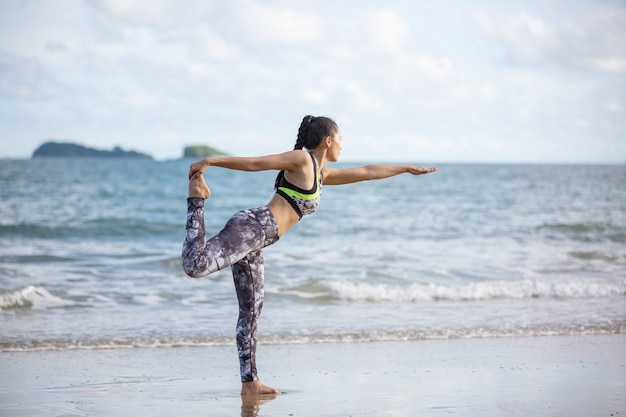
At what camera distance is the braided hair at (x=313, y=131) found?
5.60 m

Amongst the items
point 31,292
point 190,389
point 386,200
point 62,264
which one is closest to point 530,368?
point 190,389

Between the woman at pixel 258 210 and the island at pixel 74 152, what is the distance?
118975 mm

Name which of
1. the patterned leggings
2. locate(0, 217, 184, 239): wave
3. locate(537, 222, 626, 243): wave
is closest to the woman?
the patterned leggings

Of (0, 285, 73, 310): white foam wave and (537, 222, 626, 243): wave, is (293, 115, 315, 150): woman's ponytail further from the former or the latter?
(537, 222, 626, 243): wave

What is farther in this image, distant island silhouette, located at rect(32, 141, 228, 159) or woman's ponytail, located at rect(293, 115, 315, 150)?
distant island silhouette, located at rect(32, 141, 228, 159)

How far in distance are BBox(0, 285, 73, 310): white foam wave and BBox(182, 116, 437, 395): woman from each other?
593 centimetres

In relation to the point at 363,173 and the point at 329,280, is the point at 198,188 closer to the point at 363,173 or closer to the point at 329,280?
the point at 363,173

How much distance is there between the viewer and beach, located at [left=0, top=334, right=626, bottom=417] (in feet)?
18.4

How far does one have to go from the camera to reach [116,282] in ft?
42.3

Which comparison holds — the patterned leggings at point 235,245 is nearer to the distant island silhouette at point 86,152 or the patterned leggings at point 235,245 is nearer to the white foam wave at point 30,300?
the white foam wave at point 30,300

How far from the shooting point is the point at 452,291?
39.5 feet

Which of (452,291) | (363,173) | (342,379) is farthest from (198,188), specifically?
(452,291)

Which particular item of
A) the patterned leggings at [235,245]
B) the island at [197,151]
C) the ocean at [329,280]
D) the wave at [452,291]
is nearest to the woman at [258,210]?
the patterned leggings at [235,245]

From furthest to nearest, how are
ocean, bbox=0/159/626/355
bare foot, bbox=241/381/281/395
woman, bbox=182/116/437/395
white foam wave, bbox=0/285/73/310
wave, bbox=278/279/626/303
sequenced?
wave, bbox=278/279/626/303
white foam wave, bbox=0/285/73/310
ocean, bbox=0/159/626/355
bare foot, bbox=241/381/281/395
woman, bbox=182/116/437/395
